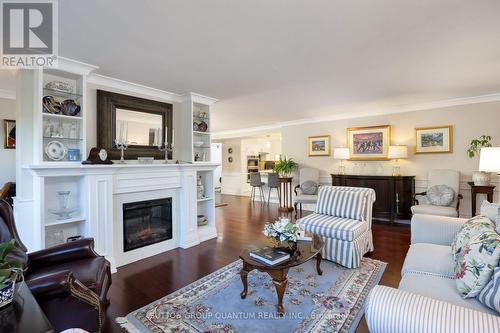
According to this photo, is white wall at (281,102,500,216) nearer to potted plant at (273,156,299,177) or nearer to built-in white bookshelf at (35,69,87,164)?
potted plant at (273,156,299,177)

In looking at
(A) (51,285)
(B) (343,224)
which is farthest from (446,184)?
(A) (51,285)

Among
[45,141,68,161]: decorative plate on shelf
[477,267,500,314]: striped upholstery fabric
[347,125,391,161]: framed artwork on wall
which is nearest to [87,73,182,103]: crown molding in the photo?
[45,141,68,161]: decorative plate on shelf

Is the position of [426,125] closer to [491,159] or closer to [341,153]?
[341,153]

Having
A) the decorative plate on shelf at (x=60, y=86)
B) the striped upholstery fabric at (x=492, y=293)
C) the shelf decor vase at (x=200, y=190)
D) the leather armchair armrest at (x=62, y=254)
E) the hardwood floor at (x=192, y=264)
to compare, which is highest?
the decorative plate on shelf at (x=60, y=86)

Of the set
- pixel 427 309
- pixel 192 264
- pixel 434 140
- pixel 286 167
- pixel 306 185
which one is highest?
pixel 434 140

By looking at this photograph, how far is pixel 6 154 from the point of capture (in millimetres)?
4160

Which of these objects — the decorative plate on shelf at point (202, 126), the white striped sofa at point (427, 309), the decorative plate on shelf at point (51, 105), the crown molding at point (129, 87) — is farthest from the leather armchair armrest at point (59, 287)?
the decorative plate on shelf at point (202, 126)

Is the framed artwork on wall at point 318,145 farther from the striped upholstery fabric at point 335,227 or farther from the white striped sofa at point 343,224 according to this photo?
the striped upholstery fabric at point 335,227

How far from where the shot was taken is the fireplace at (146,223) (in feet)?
10.8

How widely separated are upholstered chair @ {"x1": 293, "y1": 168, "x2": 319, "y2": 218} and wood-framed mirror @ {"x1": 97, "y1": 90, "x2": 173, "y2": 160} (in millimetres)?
3061

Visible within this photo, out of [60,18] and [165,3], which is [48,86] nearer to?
[60,18]

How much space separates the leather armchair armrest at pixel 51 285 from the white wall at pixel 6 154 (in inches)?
150

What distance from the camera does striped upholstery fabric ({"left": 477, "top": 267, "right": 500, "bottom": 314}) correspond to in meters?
1.22

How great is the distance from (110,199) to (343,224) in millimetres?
2798
